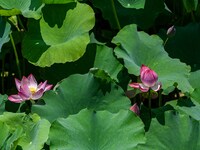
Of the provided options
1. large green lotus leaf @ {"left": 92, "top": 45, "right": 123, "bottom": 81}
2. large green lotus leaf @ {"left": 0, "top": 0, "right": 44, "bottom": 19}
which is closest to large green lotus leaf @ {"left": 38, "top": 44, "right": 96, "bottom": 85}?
large green lotus leaf @ {"left": 92, "top": 45, "right": 123, "bottom": 81}

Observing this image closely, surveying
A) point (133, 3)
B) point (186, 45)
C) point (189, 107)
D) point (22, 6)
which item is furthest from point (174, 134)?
point (22, 6)

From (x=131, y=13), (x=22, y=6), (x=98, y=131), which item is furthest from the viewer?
(x=131, y=13)

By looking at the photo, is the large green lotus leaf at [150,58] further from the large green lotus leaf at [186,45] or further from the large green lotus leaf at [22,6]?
the large green lotus leaf at [22,6]

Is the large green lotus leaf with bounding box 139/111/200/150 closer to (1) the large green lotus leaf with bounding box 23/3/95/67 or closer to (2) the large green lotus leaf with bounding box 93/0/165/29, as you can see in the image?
(1) the large green lotus leaf with bounding box 23/3/95/67

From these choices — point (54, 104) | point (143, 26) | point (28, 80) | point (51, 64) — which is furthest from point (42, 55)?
point (143, 26)

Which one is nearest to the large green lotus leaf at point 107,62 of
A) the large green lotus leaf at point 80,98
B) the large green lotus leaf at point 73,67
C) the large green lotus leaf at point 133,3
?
the large green lotus leaf at point 73,67

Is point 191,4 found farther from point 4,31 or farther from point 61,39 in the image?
point 4,31
